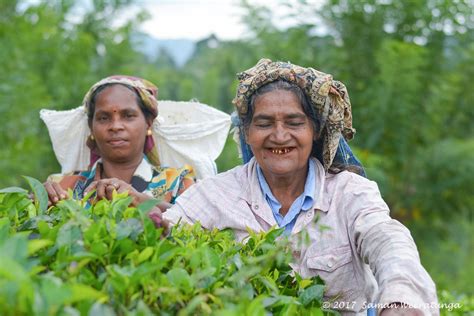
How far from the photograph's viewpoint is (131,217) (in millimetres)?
1897

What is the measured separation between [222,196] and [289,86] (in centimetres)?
50

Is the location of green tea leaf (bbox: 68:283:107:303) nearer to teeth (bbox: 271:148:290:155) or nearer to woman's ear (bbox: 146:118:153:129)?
teeth (bbox: 271:148:290:155)

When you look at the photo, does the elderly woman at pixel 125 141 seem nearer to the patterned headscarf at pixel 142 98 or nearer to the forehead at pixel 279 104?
the patterned headscarf at pixel 142 98

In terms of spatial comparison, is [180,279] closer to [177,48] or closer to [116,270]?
[116,270]

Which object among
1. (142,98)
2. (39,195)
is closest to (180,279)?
(39,195)

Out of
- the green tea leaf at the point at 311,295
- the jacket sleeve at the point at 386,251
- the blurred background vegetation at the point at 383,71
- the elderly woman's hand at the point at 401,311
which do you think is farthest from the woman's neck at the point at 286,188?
the blurred background vegetation at the point at 383,71

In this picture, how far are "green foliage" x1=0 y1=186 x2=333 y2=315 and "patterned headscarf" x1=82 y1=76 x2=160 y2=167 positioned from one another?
5.96 feet

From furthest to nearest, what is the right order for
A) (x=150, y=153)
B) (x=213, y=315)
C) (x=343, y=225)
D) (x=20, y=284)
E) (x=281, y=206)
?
(x=150, y=153)
(x=281, y=206)
(x=343, y=225)
(x=213, y=315)
(x=20, y=284)

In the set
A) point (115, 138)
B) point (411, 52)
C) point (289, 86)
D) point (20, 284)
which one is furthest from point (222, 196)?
point (411, 52)

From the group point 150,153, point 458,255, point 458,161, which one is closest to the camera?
point 150,153

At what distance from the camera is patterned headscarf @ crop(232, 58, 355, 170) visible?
2746 mm

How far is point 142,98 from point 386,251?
6.67 feet

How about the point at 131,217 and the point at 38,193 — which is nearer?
the point at 131,217

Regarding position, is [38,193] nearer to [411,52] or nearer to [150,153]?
[150,153]
